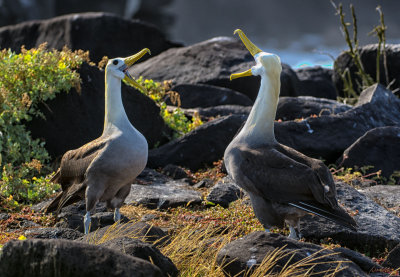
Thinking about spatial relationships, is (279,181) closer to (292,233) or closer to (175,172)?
(292,233)

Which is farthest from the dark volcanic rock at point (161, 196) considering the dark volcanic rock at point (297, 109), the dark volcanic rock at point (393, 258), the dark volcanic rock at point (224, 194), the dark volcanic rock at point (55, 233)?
the dark volcanic rock at point (297, 109)

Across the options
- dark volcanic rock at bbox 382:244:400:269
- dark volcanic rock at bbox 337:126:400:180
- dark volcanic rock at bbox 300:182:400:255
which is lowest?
dark volcanic rock at bbox 337:126:400:180

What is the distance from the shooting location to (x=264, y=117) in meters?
5.38

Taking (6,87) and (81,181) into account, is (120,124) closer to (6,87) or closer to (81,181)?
(81,181)

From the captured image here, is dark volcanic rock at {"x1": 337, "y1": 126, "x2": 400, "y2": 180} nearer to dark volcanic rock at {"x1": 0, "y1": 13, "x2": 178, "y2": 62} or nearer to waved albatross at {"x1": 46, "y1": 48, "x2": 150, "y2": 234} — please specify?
waved albatross at {"x1": 46, "y1": 48, "x2": 150, "y2": 234}

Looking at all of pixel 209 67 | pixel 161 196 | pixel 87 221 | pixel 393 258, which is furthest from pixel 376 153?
pixel 209 67

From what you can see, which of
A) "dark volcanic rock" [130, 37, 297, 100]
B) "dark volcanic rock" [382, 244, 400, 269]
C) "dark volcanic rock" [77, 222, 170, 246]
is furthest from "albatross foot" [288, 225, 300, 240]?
"dark volcanic rock" [130, 37, 297, 100]

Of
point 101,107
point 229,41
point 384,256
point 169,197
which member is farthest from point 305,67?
point 384,256

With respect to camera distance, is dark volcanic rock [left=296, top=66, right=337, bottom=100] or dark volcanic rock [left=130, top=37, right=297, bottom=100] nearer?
dark volcanic rock [left=130, top=37, right=297, bottom=100]

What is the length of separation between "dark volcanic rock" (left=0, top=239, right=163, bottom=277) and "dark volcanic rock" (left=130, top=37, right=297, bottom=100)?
9.24 meters

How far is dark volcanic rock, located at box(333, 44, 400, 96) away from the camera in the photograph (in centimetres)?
1238

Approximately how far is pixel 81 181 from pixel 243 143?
1.60 metres

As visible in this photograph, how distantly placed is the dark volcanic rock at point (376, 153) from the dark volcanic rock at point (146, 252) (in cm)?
436

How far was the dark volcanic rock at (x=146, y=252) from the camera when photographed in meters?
3.88
